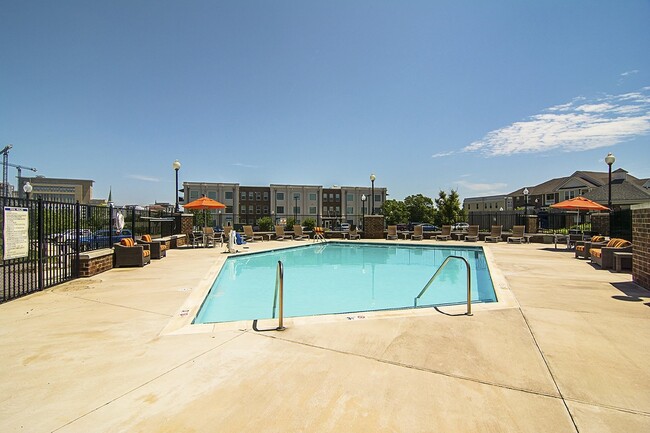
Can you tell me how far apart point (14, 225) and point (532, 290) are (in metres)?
10.1

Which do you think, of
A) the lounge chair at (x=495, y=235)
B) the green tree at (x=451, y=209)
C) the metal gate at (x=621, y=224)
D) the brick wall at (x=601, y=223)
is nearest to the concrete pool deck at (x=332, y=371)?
the metal gate at (x=621, y=224)

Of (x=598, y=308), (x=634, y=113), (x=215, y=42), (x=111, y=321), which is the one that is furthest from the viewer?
(x=634, y=113)

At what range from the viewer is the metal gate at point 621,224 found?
1191 cm

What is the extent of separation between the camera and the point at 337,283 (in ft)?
30.9

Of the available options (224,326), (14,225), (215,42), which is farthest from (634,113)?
(14,225)

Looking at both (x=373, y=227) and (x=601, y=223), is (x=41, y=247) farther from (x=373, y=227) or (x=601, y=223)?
(x=601, y=223)

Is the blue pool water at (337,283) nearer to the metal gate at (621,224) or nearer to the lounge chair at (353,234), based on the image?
the lounge chair at (353,234)

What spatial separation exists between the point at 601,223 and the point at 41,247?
1993cm

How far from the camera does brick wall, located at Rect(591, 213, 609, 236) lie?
14211mm

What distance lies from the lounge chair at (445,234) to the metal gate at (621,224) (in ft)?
24.9

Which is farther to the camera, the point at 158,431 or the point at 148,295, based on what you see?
the point at 148,295

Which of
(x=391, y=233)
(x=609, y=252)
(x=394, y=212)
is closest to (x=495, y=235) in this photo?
(x=391, y=233)

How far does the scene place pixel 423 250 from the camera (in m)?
16.7

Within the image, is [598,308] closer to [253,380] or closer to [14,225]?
[253,380]
